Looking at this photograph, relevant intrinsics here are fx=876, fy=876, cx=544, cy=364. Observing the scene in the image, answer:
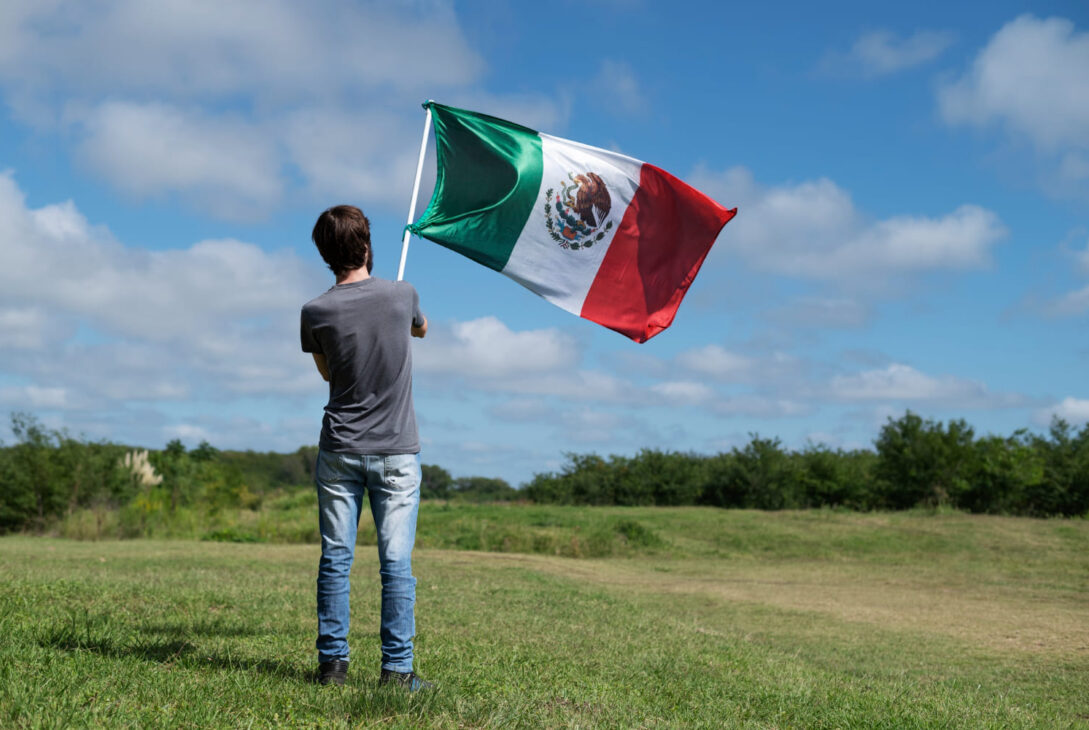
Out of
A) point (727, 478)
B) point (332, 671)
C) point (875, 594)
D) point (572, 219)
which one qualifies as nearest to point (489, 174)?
point (572, 219)

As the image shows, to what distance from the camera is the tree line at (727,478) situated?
2217 cm

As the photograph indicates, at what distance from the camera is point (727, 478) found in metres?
28.0

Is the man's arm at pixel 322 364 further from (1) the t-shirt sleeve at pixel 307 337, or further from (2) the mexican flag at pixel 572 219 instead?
(2) the mexican flag at pixel 572 219

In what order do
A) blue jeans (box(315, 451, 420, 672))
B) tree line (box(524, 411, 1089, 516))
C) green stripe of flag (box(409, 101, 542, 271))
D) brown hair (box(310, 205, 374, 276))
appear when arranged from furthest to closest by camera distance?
tree line (box(524, 411, 1089, 516)) → green stripe of flag (box(409, 101, 542, 271)) → brown hair (box(310, 205, 374, 276)) → blue jeans (box(315, 451, 420, 672))

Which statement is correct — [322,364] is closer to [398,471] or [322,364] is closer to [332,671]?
[398,471]

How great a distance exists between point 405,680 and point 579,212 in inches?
149

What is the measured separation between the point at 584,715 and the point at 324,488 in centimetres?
150

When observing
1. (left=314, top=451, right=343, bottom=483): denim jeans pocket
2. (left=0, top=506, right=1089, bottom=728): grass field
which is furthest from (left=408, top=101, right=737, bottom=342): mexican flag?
(left=0, top=506, right=1089, bottom=728): grass field

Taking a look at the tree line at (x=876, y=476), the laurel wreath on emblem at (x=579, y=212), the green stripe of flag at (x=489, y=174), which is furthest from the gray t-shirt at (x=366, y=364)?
the tree line at (x=876, y=476)

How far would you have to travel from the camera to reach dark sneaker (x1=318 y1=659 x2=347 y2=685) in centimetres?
388

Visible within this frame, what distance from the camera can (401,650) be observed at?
3873 mm

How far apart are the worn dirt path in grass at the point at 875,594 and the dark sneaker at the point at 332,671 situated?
7.00 m

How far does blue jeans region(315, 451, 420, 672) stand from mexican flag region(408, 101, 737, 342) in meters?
2.47

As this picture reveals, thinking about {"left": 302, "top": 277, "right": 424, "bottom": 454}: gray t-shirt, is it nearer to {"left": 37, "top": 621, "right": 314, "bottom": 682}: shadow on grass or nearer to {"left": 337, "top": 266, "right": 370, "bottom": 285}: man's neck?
{"left": 337, "top": 266, "right": 370, "bottom": 285}: man's neck
